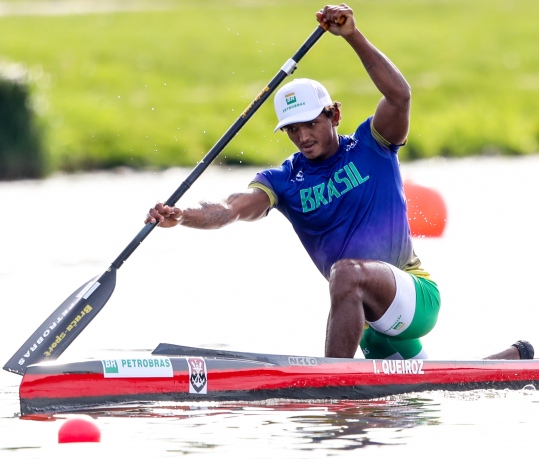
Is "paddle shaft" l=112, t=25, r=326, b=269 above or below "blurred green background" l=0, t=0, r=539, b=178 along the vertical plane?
below

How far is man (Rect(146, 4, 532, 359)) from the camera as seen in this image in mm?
7199

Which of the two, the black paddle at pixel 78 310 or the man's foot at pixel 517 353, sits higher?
the black paddle at pixel 78 310

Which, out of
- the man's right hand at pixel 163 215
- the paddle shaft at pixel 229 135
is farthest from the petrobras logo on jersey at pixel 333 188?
the man's right hand at pixel 163 215

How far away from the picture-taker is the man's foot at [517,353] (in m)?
7.68

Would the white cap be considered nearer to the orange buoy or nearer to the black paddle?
the black paddle

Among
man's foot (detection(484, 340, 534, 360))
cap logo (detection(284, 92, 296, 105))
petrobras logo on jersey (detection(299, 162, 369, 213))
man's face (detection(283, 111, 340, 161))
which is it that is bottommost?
man's foot (detection(484, 340, 534, 360))

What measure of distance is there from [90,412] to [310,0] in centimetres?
4193

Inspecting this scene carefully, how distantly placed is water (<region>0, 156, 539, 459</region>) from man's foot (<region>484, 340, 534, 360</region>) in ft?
1.30

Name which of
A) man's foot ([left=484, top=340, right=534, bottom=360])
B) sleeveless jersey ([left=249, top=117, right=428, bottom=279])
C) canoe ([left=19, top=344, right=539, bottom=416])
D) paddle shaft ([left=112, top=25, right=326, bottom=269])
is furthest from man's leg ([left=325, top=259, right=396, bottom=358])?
paddle shaft ([left=112, top=25, right=326, bottom=269])

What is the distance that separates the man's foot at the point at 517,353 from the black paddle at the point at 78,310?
2018 millimetres

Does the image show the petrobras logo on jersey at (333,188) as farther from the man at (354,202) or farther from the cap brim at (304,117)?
the cap brim at (304,117)

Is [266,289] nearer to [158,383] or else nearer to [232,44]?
[158,383]

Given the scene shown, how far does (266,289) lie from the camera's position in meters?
11.8

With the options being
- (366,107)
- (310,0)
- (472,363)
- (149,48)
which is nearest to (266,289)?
(472,363)
